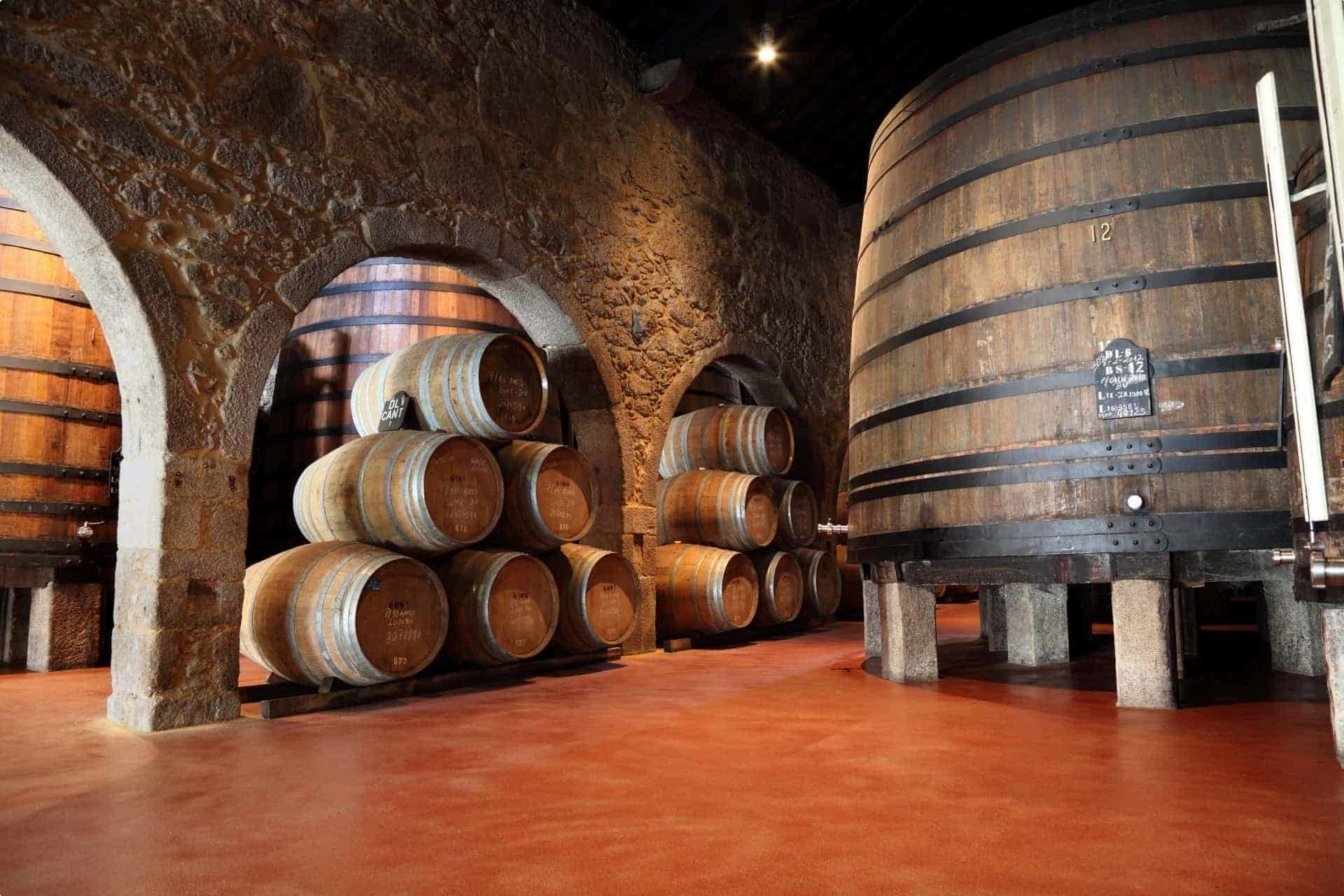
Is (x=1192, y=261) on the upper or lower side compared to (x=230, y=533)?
upper

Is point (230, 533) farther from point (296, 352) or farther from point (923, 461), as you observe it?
point (296, 352)

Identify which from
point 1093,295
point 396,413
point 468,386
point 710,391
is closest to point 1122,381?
point 1093,295

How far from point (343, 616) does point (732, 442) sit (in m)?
3.76

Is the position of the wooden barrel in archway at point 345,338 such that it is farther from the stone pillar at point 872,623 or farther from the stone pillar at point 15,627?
the stone pillar at point 872,623

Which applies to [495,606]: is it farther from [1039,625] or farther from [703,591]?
[1039,625]

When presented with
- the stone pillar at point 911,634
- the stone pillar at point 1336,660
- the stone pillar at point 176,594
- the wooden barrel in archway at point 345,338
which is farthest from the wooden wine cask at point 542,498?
the stone pillar at point 1336,660

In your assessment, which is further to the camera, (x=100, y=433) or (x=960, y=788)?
(x=100, y=433)

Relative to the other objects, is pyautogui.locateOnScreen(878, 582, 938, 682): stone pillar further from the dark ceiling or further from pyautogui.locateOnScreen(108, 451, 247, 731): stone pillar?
the dark ceiling

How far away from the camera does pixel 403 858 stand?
1.85m

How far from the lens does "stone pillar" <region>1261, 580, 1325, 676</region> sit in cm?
388

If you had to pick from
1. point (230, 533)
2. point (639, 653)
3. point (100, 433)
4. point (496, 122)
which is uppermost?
point (496, 122)

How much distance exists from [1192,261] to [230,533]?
373 centimetres

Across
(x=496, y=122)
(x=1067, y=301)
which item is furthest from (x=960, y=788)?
(x=496, y=122)

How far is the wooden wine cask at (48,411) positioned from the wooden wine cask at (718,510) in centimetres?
357
